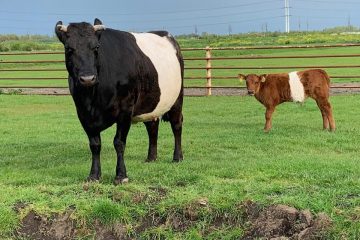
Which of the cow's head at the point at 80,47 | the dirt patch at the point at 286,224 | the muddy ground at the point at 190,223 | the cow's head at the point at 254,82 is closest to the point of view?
the dirt patch at the point at 286,224

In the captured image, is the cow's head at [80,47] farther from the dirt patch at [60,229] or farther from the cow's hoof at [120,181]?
the dirt patch at [60,229]

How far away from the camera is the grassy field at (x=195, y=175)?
507cm

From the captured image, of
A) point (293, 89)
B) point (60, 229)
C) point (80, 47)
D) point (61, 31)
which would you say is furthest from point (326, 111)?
point (60, 229)

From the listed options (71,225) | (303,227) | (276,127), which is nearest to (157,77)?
(71,225)

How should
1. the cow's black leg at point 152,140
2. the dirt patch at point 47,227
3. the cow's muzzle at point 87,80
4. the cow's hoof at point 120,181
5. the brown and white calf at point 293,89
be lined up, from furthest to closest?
the brown and white calf at point 293,89 < the cow's black leg at point 152,140 < the cow's hoof at point 120,181 < the cow's muzzle at point 87,80 < the dirt patch at point 47,227

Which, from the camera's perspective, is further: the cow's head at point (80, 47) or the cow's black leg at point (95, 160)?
the cow's black leg at point (95, 160)

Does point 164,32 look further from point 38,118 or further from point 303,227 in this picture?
point 38,118

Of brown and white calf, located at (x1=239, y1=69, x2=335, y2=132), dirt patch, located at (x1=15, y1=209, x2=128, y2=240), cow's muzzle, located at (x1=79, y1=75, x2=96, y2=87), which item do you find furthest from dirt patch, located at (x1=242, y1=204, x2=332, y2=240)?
brown and white calf, located at (x1=239, y1=69, x2=335, y2=132)

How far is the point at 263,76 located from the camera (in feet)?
36.1

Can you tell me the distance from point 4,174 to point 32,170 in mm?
384

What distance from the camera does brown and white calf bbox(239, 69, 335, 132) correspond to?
34.6 ft

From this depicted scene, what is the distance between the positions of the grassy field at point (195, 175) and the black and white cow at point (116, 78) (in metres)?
0.66

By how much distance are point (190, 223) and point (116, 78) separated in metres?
2.14

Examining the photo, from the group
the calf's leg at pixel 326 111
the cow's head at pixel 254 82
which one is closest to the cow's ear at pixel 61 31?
the cow's head at pixel 254 82
